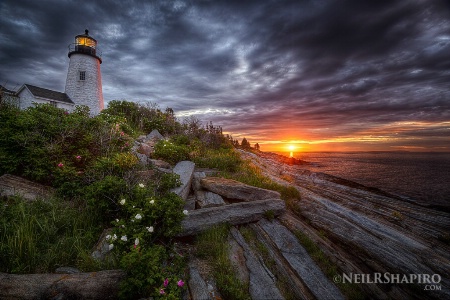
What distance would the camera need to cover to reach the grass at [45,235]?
11.0 ft

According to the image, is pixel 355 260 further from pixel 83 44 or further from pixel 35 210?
pixel 83 44

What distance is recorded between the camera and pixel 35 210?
449cm

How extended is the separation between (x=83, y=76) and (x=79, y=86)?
1672 mm

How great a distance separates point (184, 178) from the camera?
686cm

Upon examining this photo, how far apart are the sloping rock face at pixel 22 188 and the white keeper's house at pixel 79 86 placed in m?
27.6

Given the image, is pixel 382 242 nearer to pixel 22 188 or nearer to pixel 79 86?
pixel 22 188

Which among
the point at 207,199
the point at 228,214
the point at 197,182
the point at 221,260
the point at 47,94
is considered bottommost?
the point at 221,260

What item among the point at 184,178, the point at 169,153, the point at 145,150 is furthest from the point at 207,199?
the point at 145,150

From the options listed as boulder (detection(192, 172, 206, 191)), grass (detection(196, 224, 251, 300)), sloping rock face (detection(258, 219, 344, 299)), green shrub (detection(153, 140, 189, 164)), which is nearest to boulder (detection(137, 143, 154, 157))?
green shrub (detection(153, 140, 189, 164))

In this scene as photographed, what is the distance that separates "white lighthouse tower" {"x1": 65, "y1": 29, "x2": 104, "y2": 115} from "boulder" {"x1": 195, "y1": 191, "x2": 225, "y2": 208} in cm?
2997

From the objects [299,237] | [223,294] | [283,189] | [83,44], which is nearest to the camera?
[223,294]

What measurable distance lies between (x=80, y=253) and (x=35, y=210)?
2085mm

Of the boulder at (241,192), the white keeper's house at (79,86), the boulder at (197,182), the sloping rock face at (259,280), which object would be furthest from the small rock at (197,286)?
the white keeper's house at (79,86)

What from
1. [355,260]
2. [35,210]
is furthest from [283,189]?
[35,210]
